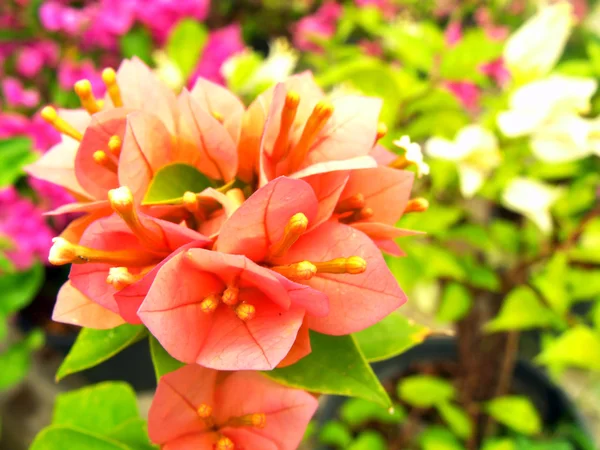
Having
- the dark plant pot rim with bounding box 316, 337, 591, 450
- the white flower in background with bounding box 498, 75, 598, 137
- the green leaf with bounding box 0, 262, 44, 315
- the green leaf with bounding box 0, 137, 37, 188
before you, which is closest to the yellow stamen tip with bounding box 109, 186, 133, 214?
the green leaf with bounding box 0, 137, 37, 188

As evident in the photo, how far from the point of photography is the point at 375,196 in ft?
0.96

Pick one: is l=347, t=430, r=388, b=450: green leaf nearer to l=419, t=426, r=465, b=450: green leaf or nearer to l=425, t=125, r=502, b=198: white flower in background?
l=419, t=426, r=465, b=450: green leaf

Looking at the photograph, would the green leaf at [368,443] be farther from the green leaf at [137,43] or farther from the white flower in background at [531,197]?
the green leaf at [137,43]

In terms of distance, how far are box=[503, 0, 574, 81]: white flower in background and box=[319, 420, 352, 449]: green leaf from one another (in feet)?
1.90

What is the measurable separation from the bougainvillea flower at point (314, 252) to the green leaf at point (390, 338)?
0.09 meters

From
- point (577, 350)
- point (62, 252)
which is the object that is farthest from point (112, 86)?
point (577, 350)

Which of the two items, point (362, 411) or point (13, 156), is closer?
point (13, 156)

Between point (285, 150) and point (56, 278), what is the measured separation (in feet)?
3.00

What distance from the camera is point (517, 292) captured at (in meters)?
0.65

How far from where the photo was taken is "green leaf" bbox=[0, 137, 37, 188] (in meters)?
0.51

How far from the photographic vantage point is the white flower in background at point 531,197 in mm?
602

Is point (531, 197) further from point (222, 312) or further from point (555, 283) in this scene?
point (222, 312)

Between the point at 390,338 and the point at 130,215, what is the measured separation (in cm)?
21

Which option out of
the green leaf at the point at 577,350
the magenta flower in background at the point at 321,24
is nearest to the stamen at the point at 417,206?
the green leaf at the point at 577,350
